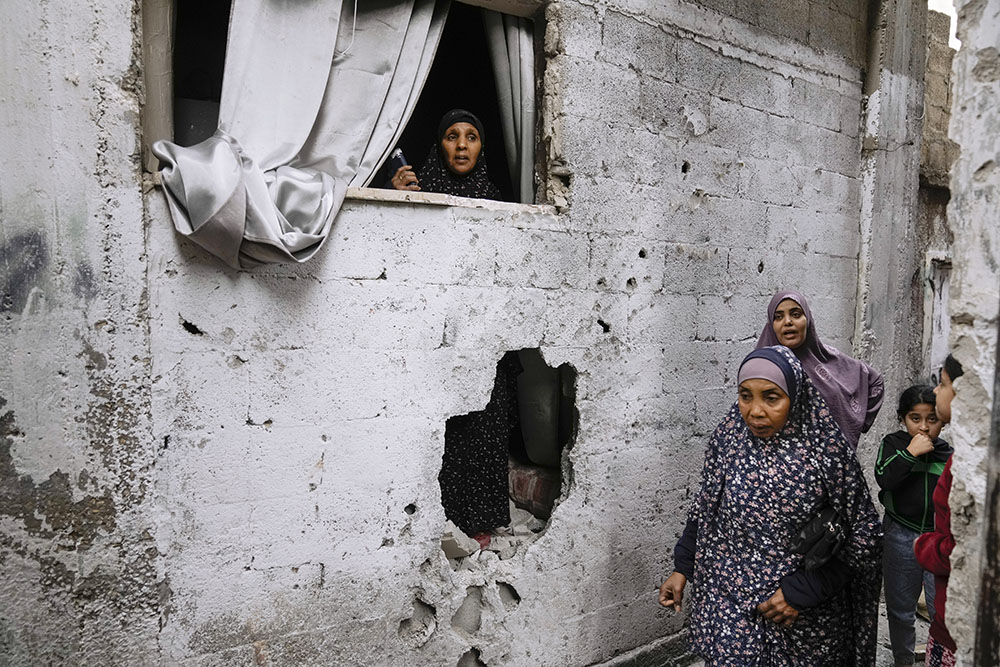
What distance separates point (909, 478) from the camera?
3.06 metres

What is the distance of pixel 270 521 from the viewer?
2.53m

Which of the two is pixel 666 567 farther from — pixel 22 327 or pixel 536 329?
pixel 22 327

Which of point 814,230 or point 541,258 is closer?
point 541,258

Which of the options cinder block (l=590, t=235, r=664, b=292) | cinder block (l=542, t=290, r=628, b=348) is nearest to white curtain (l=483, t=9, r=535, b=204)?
cinder block (l=590, t=235, r=664, b=292)

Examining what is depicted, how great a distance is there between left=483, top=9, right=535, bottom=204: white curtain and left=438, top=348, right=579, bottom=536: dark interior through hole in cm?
87

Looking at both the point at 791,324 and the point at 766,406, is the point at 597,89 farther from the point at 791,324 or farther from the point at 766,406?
the point at 766,406

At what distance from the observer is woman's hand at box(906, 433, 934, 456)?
2.90 m

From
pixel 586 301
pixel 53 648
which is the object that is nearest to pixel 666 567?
pixel 586 301

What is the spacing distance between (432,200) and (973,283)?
5.93 ft

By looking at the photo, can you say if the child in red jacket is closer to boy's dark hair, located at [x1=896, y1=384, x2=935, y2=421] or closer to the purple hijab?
boy's dark hair, located at [x1=896, y1=384, x2=935, y2=421]

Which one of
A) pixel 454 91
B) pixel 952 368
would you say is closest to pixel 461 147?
pixel 454 91

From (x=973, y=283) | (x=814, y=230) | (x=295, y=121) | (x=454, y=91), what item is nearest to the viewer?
(x=973, y=283)

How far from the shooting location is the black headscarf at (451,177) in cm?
323

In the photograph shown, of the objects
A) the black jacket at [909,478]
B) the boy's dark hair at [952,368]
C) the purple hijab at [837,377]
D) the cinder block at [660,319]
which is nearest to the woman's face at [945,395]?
the boy's dark hair at [952,368]
